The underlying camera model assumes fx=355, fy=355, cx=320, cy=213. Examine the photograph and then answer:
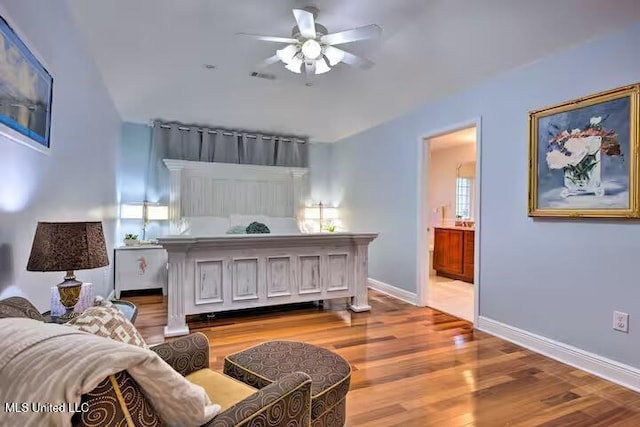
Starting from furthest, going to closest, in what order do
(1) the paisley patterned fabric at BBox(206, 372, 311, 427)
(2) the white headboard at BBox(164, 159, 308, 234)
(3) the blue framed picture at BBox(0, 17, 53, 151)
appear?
1. (2) the white headboard at BBox(164, 159, 308, 234)
2. (3) the blue framed picture at BBox(0, 17, 53, 151)
3. (1) the paisley patterned fabric at BBox(206, 372, 311, 427)

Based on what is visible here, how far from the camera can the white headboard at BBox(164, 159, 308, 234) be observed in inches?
206

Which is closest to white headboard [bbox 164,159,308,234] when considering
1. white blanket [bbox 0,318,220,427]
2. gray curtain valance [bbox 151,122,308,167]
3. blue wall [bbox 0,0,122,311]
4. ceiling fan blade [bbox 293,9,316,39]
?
gray curtain valance [bbox 151,122,308,167]

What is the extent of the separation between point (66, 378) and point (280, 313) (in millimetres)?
3264

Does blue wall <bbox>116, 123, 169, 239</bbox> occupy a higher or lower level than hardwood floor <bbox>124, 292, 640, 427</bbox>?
higher

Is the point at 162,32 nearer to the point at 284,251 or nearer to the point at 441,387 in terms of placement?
the point at 284,251

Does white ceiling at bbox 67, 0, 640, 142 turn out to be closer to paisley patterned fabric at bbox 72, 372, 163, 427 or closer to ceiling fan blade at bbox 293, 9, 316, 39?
ceiling fan blade at bbox 293, 9, 316, 39

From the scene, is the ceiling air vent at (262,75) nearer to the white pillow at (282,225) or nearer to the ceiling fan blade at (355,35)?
the ceiling fan blade at (355,35)

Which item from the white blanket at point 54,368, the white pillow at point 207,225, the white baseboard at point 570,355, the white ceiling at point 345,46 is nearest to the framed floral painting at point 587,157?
the white ceiling at point 345,46

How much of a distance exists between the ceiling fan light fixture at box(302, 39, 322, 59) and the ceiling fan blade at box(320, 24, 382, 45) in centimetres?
6

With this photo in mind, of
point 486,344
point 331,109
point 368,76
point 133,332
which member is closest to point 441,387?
point 486,344

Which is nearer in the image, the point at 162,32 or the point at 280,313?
the point at 162,32

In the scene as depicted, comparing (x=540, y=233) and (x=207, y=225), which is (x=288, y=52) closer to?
(x=540, y=233)

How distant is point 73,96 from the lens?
8.18ft

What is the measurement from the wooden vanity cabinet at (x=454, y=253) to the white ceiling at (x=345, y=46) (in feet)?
8.18
